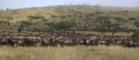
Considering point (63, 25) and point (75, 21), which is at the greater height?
point (63, 25)

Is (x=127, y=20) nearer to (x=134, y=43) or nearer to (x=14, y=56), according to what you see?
(x=134, y=43)

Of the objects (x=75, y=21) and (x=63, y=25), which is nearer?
(x=63, y=25)

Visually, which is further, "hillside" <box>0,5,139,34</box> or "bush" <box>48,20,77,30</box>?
"bush" <box>48,20,77,30</box>

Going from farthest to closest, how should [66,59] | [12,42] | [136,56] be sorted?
1. [12,42]
2. [136,56]
3. [66,59]

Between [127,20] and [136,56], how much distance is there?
293 feet

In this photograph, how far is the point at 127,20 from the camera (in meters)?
107

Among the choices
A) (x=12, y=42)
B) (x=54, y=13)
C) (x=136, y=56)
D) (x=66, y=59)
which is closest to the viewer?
(x=66, y=59)

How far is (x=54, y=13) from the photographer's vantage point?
4995 inches

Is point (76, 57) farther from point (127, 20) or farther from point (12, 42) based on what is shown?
point (127, 20)

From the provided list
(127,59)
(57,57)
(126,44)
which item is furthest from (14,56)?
(126,44)

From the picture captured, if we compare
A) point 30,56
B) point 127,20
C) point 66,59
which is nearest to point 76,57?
point 66,59

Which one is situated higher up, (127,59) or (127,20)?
(127,59)

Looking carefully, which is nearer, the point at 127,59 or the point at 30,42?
the point at 127,59

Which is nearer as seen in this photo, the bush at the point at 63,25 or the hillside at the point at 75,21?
the hillside at the point at 75,21
